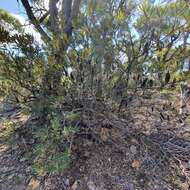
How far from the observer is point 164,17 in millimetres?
2258

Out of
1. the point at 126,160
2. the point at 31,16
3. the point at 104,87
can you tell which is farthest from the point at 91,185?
the point at 31,16

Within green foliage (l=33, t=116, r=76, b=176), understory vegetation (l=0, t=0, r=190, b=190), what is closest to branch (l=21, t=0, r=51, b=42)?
understory vegetation (l=0, t=0, r=190, b=190)

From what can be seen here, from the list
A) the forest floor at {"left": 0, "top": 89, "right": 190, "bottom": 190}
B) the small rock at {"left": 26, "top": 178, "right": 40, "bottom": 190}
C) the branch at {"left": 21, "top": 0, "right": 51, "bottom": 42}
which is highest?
the branch at {"left": 21, "top": 0, "right": 51, "bottom": 42}

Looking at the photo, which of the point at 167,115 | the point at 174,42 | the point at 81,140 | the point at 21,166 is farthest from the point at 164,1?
the point at 21,166

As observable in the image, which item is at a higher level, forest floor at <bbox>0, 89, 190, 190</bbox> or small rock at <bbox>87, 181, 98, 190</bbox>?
forest floor at <bbox>0, 89, 190, 190</bbox>

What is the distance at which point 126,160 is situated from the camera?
98.2 inches

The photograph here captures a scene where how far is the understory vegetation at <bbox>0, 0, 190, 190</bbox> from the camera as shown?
2309 mm

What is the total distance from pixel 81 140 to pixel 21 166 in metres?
0.64

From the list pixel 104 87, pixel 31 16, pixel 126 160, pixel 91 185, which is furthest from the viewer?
pixel 31 16

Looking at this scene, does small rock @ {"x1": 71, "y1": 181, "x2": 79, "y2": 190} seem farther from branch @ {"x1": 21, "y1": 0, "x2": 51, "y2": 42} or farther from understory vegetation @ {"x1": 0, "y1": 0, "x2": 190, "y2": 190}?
branch @ {"x1": 21, "y1": 0, "x2": 51, "y2": 42}

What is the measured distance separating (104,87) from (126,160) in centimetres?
73

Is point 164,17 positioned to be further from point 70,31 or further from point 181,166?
point 181,166

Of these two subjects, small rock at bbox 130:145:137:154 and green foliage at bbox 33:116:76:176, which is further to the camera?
small rock at bbox 130:145:137:154

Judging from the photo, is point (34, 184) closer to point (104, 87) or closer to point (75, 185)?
point (75, 185)
